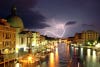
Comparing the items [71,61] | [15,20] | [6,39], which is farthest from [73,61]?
[15,20]

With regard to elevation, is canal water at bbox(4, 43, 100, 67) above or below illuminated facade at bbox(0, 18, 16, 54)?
below

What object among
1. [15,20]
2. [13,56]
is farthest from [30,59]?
[15,20]

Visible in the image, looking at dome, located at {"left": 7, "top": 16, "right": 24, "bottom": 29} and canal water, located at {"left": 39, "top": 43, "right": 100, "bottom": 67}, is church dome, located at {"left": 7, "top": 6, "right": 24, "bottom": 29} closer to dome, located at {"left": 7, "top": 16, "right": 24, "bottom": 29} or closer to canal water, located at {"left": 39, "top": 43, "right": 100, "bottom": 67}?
dome, located at {"left": 7, "top": 16, "right": 24, "bottom": 29}

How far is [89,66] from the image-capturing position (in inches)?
2712

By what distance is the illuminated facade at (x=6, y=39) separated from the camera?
78.1m

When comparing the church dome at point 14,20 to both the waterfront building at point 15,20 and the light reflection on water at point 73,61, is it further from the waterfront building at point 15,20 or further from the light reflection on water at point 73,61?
the light reflection on water at point 73,61

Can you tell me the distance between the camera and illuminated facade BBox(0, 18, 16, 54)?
256 feet

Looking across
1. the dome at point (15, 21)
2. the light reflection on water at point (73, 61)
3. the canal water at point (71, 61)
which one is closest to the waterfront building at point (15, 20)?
the dome at point (15, 21)

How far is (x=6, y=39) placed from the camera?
8244 centimetres

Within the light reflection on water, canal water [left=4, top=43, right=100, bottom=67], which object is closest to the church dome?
the light reflection on water

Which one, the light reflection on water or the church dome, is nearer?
the light reflection on water

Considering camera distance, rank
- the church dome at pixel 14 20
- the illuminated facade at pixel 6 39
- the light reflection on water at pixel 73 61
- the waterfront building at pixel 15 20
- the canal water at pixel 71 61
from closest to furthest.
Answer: the canal water at pixel 71 61
the light reflection on water at pixel 73 61
the illuminated facade at pixel 6 39
the waterfront building at pixel 15 20
the church dome at pixel 14 20

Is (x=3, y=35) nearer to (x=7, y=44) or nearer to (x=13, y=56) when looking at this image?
(x=7, y=44)

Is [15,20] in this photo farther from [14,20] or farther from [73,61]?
[73,61]
